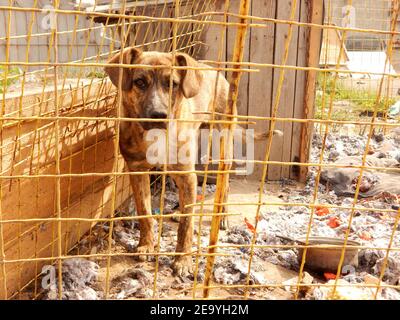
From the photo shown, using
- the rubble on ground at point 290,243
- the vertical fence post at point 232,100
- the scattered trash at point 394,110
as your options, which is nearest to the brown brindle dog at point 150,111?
the rubble on ground at point 290,243

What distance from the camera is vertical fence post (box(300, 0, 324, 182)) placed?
574cm

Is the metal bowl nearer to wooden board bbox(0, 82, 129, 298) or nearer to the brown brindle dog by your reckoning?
the brown brindle dog

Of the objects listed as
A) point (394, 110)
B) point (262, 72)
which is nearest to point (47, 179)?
point (262, 72)

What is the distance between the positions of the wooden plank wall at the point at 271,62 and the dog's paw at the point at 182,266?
275 cm

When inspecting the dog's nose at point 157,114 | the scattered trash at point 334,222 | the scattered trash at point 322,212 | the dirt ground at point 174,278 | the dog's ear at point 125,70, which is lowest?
the dirt ground at point 174,278

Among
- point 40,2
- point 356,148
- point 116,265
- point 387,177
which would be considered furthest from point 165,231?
point 40,2

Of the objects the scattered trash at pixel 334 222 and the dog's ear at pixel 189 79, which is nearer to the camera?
the dog's ear at pixel 189 79

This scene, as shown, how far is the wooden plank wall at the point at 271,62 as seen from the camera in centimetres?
588

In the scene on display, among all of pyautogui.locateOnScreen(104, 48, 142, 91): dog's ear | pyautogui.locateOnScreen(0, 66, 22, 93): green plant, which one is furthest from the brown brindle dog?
pyautogui.locateOnScreen(0, 66, 22, 93): green plant

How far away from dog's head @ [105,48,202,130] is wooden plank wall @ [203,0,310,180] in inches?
85.1

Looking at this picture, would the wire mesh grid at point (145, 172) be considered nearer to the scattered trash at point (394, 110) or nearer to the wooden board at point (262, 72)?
the wooden board at point (262, 72)

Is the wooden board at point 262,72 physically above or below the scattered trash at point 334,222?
above

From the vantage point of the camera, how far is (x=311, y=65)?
232 inches

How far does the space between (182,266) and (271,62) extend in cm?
325
